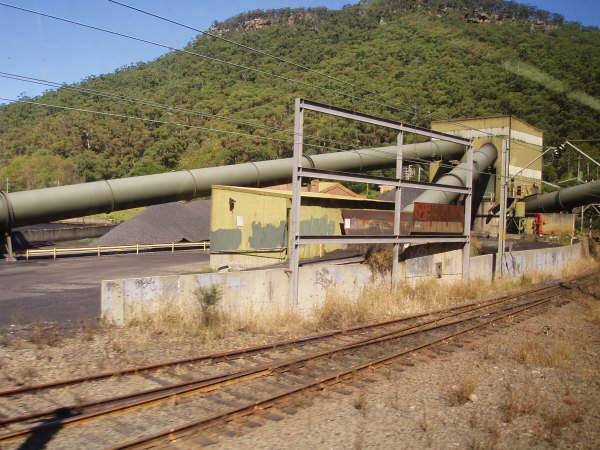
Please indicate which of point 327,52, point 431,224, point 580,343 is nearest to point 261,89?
point 327,52

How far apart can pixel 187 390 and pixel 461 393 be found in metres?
4.24

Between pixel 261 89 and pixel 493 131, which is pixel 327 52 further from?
pixel 493 131

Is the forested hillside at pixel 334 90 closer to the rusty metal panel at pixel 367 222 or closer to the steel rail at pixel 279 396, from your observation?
the rusty metal panel at pixel 367 222

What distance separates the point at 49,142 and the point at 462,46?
69.2 metres

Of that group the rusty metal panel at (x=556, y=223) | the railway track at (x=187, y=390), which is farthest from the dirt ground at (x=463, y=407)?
the rusty metal panel at (x=556, y=223)

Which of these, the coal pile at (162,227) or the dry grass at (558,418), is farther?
the coal pile at (162,227)

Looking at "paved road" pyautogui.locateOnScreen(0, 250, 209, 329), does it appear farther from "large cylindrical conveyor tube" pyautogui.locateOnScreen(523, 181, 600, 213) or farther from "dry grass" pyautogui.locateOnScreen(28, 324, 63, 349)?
"large cylindrical conveyor tube" pyautogui.locateOnScreen(523, 181, 600, 213)

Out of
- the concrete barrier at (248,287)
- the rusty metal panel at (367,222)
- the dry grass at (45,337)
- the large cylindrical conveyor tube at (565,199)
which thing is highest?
the large cylindrical conveyor tube at (565,199)

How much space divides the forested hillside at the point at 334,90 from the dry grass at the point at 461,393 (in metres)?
14.6

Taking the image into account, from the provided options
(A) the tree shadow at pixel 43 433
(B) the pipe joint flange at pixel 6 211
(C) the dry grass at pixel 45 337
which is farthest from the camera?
(B) the pipe joint flange at pixel 6 211

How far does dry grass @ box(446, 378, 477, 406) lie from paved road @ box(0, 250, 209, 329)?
8.74 metres

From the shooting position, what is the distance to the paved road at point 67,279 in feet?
39.7

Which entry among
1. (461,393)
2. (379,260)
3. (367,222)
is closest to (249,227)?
(379,260)

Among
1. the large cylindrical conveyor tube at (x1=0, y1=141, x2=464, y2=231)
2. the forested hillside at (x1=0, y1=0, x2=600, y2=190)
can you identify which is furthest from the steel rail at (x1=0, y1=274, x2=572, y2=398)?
the forested hillside at (x1=0, y1=0, x2=600, y2=190)
